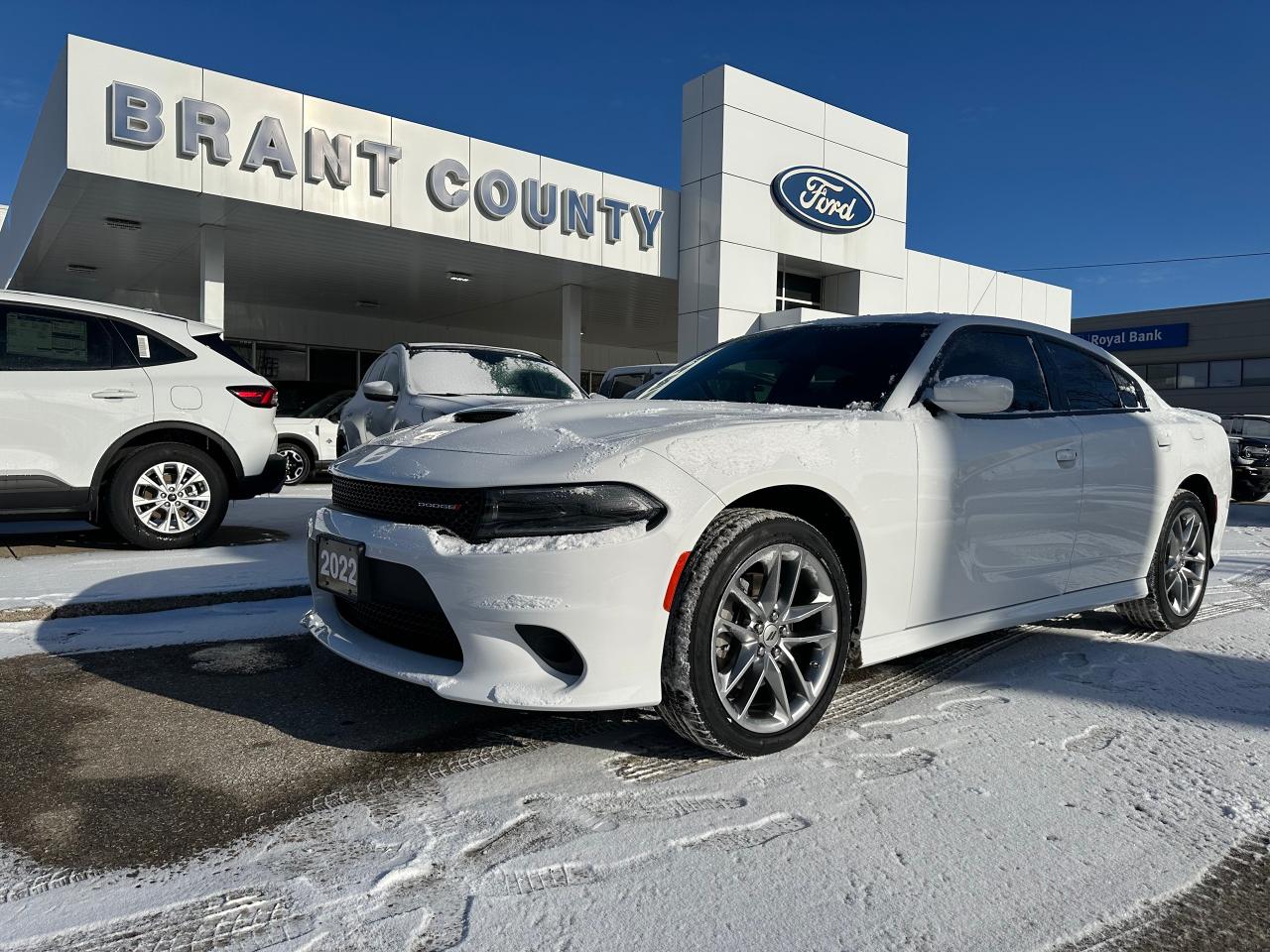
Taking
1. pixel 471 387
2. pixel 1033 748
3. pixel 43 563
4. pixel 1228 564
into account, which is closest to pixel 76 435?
pixel 43 563

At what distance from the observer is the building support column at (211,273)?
44.6 feet

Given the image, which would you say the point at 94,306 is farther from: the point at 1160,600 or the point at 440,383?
the point at 1160,600

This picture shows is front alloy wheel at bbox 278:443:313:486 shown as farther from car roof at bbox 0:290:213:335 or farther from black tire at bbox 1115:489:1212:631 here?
black tire at bbox 1115:489:1212:631

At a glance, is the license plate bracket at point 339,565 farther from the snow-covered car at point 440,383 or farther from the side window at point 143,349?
the snow-covered car at point 440,383

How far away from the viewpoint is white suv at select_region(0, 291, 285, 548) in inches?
218

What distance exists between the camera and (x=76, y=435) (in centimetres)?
567

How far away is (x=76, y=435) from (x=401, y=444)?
385 cm

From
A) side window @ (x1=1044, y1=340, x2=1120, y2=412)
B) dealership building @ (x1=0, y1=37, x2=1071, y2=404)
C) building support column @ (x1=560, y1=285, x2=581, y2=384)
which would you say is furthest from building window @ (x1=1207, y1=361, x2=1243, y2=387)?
side window @ (x1=1044, y1=340, x2=1120, y2=412)

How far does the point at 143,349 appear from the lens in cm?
602

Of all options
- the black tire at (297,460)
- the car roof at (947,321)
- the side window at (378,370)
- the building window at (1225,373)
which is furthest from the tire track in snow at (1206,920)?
the building window at (1225,373)

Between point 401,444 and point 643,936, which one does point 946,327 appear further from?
point 643,936

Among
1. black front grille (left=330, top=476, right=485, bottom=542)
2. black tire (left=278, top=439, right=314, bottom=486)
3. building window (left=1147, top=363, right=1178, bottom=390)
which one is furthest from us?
building window (left=1147, top=363, right=1178, bottom=390)

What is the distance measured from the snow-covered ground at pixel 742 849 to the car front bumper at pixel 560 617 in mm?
279

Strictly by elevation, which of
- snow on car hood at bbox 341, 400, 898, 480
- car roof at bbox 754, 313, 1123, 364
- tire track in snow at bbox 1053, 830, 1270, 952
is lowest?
tire track in snow at bbox 1053, 830, 1270, 952
